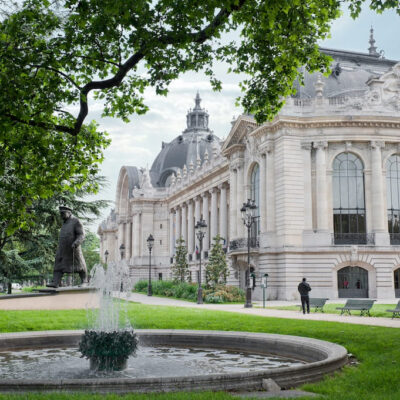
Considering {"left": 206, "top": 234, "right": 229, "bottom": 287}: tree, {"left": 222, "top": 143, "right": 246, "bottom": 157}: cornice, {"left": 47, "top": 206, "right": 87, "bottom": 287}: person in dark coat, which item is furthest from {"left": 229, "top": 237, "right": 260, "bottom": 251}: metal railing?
{"left": 47, "top": 206, "right": 87, "bottom": 287}: person in dark coat

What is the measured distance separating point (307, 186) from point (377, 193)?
5314mm

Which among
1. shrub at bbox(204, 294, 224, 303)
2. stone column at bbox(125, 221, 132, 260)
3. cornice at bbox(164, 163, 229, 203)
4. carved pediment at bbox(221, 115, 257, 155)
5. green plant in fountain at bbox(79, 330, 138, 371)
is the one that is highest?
carved pediment at bbox(221, 115, 257, 155)

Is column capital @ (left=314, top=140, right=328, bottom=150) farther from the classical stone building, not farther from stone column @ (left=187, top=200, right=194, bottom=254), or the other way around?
stone column @ (left=187, top=200, right=194, bottom=254)

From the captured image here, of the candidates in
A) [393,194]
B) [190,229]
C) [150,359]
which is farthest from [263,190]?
[150,359]

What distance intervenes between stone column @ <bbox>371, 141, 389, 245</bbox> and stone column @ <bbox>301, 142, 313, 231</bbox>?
479cm

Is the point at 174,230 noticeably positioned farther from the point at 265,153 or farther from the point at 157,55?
the point at 157,55

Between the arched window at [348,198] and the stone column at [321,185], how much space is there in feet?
3.85

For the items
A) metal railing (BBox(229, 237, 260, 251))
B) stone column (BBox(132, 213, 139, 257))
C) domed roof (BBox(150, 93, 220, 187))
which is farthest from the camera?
domed roof (BBox(150, 93, 220, 187))

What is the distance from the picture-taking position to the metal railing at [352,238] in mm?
41200

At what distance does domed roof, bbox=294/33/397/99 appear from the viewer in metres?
45.4

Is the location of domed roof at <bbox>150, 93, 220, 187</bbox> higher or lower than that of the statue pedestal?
higher

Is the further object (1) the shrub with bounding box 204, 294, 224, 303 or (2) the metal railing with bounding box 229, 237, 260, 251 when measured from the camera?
(2) the metal railing with bounding box 229, 237, 260, 251

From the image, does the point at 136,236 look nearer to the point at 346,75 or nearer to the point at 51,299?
the point at 346,75

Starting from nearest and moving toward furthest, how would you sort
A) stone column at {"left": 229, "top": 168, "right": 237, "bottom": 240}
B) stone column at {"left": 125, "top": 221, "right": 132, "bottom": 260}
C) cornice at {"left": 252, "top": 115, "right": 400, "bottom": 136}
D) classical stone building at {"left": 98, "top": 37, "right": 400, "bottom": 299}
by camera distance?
classical stone building at {"left": 98, "top": 37, "right": 400, "bottom": 299}
cornice at {"left": 252, "top": 115, "right": 400, "bottom": 136}
stone column at {"left": 229, "top": 168, "right": 237, "bottom": 240}
stone column at {"left": 125, "top": 221, "right": 132, "bottom": 260}
